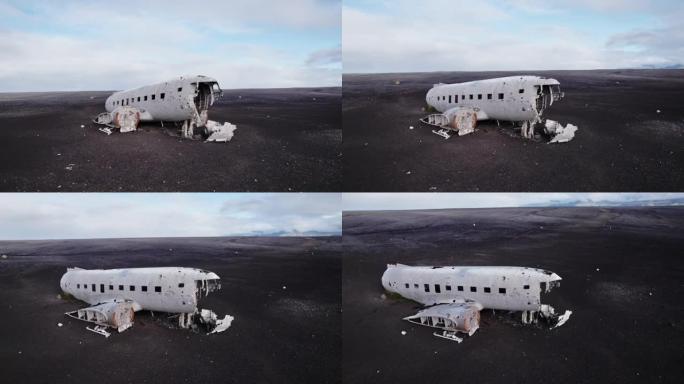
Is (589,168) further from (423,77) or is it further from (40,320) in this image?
(40,320)

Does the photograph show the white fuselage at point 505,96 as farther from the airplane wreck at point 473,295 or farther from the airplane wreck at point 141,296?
the airplane wreck at point 141,296

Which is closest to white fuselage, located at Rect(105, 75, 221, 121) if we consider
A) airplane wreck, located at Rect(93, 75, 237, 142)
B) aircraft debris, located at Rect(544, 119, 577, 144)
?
airplane wreck, located at Rect(93, 75, 237, 142)

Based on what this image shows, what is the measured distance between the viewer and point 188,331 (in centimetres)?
1062

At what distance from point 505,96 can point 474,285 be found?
3961 mm

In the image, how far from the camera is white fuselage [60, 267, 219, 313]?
10312 millimetres

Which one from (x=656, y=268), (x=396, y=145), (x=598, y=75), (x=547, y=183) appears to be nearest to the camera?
(x=547, y=183)

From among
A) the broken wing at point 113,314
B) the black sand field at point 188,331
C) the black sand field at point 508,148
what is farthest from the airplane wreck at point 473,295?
the broken wing at point 113,314

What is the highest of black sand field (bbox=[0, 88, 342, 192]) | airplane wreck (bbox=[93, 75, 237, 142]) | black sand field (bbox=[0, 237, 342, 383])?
airplane wreck (bbox=[93, 75, 237, 142])

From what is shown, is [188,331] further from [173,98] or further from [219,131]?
[173,98]

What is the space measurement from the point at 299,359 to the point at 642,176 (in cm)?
817

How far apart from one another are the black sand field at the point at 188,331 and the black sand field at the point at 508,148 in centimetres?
330

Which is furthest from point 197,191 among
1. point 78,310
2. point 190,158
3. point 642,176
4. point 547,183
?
point 642,176

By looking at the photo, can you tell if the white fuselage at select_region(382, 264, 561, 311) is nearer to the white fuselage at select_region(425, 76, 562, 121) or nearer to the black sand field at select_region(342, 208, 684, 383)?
the black sand field at select_region(342, 208, 684, 383)

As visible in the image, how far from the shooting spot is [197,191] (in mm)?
10367
